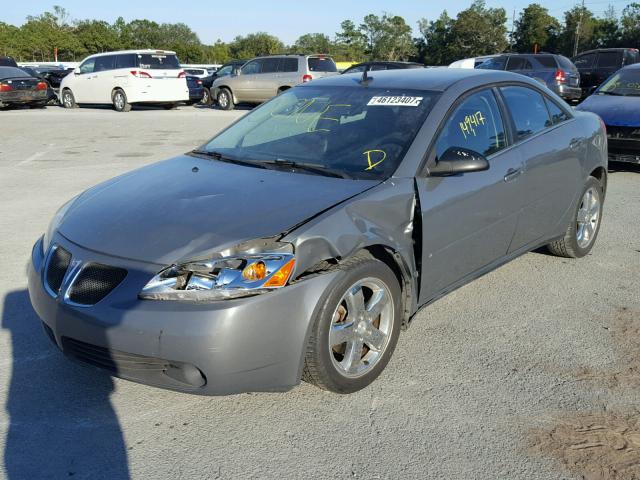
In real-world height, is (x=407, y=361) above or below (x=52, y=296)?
below

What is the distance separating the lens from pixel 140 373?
9.59 feet

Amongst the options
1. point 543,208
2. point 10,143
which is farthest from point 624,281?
point 10,143

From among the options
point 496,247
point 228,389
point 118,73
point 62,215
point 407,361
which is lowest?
point 407,361

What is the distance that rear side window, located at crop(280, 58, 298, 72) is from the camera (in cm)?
2150

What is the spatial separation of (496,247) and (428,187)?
0.90 m

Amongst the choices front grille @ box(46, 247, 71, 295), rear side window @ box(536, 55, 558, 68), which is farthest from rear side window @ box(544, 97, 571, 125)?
rear side window @ box(536, 55, 558, 68)

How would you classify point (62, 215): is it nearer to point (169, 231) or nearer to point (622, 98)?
point (169, 231)

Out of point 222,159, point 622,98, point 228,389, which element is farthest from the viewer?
point 622,98

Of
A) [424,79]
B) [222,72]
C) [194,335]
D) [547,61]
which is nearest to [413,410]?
[194,335]

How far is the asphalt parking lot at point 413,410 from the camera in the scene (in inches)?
110

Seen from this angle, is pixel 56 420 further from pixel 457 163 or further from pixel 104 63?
pixel 104 63

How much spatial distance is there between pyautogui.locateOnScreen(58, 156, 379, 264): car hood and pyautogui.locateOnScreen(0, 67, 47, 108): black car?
64.9ft

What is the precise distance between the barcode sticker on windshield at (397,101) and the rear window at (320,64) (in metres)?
17.8

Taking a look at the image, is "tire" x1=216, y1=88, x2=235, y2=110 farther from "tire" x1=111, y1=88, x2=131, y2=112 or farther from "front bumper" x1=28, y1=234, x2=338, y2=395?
"front bumper" x1=28, y1=234, x2=338, y2=395
